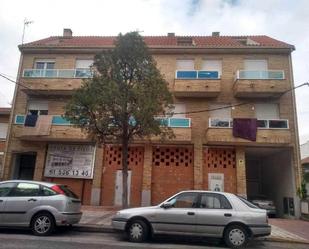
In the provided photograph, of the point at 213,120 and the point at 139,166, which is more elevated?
the point at 213,120

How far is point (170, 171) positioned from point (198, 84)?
214 inches

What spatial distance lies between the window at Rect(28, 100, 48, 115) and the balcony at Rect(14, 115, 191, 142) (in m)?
1.27

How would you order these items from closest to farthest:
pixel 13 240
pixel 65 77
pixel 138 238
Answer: pixel 13 240, pixel 138 238, pixel 65 77

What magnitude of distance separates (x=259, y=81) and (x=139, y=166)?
8.68 m

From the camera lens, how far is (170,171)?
1812cm

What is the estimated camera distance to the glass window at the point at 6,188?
913 centimetres

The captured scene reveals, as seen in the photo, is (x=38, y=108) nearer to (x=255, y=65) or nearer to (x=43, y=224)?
(x=43, y=224)

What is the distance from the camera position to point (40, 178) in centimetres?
1848

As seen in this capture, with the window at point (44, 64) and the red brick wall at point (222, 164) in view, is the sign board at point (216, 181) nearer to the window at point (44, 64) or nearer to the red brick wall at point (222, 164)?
the red brick wall at point (222, 164)

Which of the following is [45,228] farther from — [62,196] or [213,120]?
[213,120]

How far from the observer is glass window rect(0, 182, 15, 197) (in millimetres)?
9133

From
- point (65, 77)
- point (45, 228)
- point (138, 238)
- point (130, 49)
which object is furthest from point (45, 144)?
point (138, 238)

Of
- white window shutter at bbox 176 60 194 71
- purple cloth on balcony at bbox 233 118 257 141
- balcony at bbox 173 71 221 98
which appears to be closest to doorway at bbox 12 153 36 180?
balcony at bbox 173 71 221 98

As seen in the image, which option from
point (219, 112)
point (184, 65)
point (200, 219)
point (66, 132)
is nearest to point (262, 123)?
point (219, 112)
